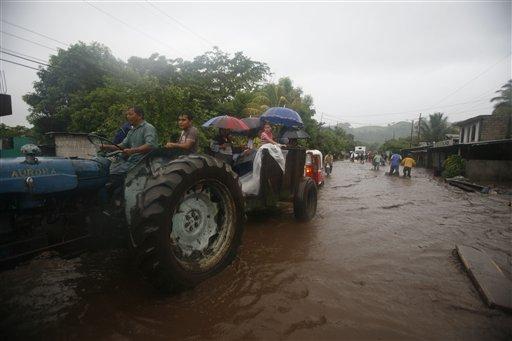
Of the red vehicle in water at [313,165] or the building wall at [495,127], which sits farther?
the building wall at [495,127]

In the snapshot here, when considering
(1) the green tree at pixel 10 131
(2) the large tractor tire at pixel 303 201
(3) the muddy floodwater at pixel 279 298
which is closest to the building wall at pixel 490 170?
(3) the muddy floodwater at pixel 279 298

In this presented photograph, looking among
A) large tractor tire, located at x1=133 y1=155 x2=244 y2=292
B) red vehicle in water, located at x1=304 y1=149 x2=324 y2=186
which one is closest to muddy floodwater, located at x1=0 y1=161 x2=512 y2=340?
large tractor tire, located at x1=133 y1=155 x2=244 y2=292

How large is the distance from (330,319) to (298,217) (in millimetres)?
3686

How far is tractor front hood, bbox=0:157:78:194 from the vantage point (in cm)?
236

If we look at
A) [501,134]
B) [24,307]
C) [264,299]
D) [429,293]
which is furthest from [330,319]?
[501,134]

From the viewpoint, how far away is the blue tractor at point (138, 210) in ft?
8.26

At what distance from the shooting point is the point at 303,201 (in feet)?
20.6

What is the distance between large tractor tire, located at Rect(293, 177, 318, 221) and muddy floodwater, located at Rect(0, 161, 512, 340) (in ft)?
3.86

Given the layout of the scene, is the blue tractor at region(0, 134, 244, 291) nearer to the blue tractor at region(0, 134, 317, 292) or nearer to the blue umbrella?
the blue tractor at region(0, 134, 317, 292)

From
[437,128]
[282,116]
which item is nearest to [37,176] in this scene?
[282,116]

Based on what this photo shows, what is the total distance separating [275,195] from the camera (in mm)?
5668

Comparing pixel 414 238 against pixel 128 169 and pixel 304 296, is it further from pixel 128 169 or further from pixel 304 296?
pixel 128 169

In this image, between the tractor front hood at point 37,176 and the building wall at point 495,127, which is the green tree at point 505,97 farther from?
the tractor front hood at point 37,176

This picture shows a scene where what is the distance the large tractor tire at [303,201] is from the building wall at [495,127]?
2954 centimetres
